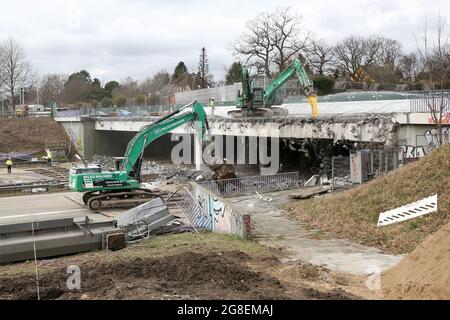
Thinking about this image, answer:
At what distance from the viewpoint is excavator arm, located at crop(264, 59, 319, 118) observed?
1123 inches

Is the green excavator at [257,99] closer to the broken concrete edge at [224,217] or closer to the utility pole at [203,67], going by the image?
the broken concrete edge at [224,217]

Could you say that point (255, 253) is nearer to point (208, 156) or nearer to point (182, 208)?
point (182, 208)

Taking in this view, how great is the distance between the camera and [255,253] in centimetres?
1308

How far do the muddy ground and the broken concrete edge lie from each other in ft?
5.64

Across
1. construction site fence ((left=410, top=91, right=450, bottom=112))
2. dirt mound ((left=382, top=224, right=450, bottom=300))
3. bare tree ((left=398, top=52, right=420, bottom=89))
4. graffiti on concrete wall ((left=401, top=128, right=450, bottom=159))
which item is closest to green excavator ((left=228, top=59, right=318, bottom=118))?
construction site fence ((left=410, top=91, right=450, bottom=112))

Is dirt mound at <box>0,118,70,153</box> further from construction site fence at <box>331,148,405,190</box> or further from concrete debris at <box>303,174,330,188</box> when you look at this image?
construction site fence at <box>331,148,405,190</box>

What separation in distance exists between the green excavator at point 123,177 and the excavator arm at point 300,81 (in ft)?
20.4

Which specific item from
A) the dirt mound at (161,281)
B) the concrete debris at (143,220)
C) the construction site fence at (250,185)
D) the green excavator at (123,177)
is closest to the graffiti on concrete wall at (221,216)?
the concrete debris at (143,220)

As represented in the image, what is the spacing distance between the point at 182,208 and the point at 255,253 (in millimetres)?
10919

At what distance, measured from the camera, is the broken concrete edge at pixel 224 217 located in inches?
609

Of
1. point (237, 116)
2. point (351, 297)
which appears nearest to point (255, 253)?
point (351, 297)

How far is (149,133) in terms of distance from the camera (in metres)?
A: 26.0

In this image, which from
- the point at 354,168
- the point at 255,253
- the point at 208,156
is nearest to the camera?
the point at 255,253
